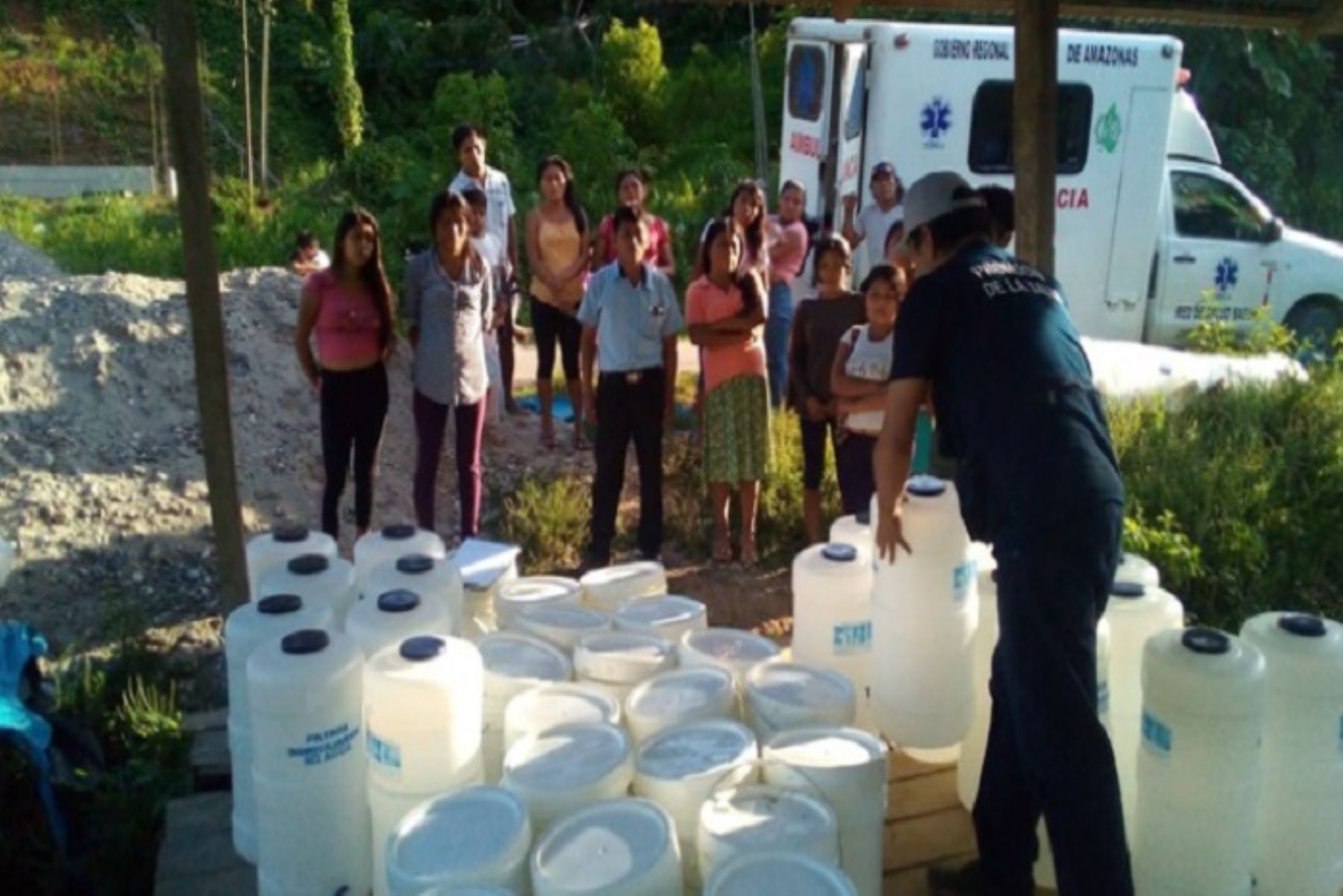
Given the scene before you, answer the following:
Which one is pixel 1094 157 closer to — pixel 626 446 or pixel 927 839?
pixel 626 446

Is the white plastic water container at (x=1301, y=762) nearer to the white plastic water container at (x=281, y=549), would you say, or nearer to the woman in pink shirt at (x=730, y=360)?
the white plastic water container at (x=281, y=549)

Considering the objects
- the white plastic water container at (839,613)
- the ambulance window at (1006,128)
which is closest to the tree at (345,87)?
the ambulance window at (1006,128)

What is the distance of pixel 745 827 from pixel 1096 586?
99cm

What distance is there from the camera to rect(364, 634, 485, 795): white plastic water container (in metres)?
3.27

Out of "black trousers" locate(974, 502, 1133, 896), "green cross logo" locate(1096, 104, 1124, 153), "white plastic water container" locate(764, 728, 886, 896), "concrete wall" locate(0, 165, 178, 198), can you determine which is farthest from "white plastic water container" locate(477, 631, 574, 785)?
"concrete wall" locate(0, 165, 178, 198)

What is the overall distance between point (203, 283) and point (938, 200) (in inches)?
100

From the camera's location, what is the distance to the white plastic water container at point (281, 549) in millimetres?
4492

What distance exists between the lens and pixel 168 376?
7629 mm

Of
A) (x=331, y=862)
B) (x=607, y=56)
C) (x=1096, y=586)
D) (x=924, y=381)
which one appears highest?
(x=607, y=56)

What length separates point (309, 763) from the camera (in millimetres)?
3326

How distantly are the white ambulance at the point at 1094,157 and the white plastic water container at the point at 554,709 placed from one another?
25.2 feet

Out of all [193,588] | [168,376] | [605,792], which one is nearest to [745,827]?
[605,792]

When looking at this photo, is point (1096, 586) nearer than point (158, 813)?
Yes

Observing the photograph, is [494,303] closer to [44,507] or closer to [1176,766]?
[44,507]
